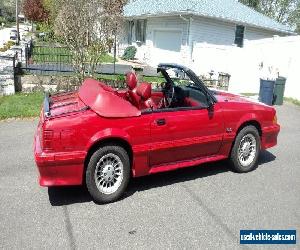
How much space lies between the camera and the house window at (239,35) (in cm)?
2052

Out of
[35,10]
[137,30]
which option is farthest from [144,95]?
[35,10]

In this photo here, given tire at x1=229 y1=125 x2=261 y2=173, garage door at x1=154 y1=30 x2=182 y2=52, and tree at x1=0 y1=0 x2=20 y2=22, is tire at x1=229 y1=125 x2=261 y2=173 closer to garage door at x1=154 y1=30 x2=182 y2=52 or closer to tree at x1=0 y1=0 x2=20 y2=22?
garage door at x1=154 y1=30 x2=182 y2=52

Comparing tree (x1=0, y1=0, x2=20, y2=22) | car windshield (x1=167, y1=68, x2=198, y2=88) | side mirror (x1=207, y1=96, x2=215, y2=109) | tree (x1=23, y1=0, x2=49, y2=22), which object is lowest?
side mirror (x1=207, y1=96, x2=215, y2=109)

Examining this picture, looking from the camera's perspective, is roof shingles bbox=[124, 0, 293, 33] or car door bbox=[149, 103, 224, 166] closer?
car door bbox=[149, 103, 224, 166]

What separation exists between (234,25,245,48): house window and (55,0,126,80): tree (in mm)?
10892

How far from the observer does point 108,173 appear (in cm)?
462

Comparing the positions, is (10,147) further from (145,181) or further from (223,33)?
(223,33)

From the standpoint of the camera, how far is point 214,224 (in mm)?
4184

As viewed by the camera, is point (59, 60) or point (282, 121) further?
point (59, 60)

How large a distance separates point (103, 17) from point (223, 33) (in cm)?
1017

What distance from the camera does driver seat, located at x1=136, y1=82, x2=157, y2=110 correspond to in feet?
16.5

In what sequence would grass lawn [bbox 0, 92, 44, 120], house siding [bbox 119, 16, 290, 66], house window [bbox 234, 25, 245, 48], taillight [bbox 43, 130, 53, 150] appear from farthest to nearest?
1. house window [bbox 234, 25, 245, 48]
2. house siding [bbox 119, 16, 290, 66]
3. grass lawn [bbox 0, 92, 44, 120]
4. taillight [bbox 43, 130, 53, 150]

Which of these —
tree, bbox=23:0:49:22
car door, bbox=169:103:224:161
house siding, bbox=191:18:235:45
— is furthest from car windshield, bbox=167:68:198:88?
tree, bbox=23:0:49:22

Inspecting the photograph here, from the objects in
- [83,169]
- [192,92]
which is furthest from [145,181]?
[192,92]
